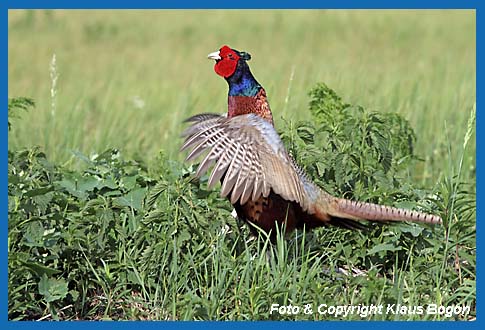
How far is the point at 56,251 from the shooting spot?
4.66m

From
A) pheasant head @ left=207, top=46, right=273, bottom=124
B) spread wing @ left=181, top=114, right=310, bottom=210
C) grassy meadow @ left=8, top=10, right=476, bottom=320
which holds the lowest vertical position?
grassy meadow @ left=8, top=10, right=476, bottom=320

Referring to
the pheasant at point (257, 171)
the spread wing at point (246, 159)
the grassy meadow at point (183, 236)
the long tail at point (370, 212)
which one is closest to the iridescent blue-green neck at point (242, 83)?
the pheasant at point (257, 171)

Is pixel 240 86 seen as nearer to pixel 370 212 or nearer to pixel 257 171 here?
pixel 257 171

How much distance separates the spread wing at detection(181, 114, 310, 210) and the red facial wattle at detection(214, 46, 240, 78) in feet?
0.98

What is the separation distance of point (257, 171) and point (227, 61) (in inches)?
27.5

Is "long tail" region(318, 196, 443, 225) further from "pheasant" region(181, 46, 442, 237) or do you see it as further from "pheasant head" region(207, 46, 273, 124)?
"pheasant head" region(207, 46, 273, 124)

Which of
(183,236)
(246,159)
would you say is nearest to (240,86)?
(246,159)

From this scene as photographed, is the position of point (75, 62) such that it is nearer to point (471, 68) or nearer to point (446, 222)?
point (471, 68)

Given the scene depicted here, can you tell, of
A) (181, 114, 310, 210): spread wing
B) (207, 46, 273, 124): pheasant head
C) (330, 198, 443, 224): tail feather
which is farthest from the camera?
(207, 46, 273, 124): pheasant head

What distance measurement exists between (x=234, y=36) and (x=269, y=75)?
5.44ft

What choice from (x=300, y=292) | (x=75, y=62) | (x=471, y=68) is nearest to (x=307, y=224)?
(x=300, y=292)

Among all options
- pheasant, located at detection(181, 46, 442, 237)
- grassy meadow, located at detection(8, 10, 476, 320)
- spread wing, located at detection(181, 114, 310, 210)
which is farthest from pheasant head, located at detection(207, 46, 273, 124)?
grassy meadow, located at detection(8, 10, 476, 320)

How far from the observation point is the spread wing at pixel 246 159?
14.8ft

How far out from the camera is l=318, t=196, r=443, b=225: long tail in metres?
4.79
